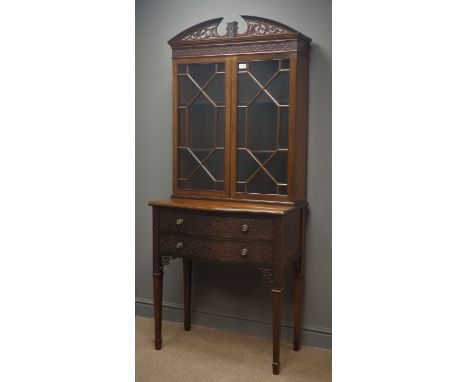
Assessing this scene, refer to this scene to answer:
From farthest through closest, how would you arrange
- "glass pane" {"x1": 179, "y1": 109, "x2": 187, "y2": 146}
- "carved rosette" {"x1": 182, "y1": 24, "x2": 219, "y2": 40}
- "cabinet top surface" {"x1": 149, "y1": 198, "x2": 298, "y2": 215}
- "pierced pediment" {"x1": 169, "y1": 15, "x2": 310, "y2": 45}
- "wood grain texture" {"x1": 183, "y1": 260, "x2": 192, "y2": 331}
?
"wood grain texture" {"x1": 183, "y1": 260, "x2": 192, "y2": 331} < "glass pane" {"x1": 179, "y1": 109, "x2": 187, "y2": 146} < "carved rosette" {"x1": 182, "y1": 24, "x2": 219, "y2": 40} < "pierced pediment" {"x1": 169, "y1": 15, "x2": 310, "y2": 45} < "cabinet top surface" {"x1": 149, "y1": 198, "x2": 298, "y2": 215}

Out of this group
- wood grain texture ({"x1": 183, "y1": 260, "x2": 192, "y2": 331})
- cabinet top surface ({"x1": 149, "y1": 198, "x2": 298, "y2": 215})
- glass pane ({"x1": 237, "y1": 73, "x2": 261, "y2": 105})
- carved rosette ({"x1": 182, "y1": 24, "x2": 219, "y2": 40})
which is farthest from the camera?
wood grain texture ({"x1": 183, "y1": 260, "x2": 192, "y2": 331})

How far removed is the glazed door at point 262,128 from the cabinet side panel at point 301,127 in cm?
6

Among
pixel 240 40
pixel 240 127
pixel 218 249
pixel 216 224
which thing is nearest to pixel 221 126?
pixel 240 127

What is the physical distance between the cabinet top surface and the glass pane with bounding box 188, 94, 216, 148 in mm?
367

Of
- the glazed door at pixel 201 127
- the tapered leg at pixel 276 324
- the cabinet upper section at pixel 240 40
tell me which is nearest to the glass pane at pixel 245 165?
the glazed door at pixel 201 127

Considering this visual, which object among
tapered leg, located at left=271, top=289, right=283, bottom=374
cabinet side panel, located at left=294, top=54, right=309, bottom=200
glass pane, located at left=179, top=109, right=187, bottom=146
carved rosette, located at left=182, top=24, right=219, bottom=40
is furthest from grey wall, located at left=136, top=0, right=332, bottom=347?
tapered leg, located at left=271, top=289, right=283, bottom=374

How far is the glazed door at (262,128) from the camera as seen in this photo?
3.02 metres

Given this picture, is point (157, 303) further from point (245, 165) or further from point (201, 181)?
point (245, 165)

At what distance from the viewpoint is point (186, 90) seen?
10.8 ft

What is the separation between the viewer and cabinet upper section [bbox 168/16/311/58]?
2.95m

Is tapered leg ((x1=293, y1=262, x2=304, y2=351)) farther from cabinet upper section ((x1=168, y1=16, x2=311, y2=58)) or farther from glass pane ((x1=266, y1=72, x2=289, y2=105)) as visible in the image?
cabinet upper section ((x1=168, y1=16, x2=311, y2=58))
